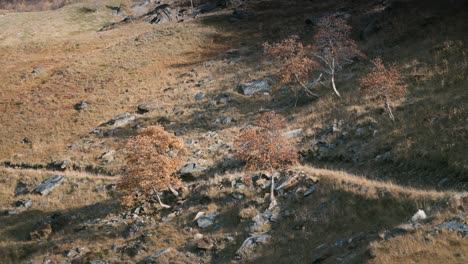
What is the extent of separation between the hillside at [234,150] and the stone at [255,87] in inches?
36.5

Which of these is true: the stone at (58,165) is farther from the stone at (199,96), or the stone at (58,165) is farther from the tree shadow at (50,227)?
the stone at (199,96)

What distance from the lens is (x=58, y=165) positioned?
4241 cm

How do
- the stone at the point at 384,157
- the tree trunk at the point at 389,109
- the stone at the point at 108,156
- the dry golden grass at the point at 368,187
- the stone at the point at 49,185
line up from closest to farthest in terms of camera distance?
the dry golden grass at the point at 368,187 < the stone at the point at 384,157 < the tree trunk at the point at 389,109 < the stone at the point at 49,185 < the stone at the point at 108,156

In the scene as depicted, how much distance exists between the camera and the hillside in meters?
20.4

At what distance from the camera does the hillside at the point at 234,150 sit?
20375 mm

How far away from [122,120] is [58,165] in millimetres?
10612

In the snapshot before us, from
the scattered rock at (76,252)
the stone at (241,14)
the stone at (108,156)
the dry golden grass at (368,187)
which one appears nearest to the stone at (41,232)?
the scattered rock at (76,252)


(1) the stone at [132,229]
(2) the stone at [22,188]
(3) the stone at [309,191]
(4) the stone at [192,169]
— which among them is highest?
(3) the stone at [309,191]

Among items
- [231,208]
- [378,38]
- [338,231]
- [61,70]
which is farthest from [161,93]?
[338,231]

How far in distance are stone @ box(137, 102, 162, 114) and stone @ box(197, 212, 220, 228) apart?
94.6 feet

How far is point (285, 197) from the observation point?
25.0 meters

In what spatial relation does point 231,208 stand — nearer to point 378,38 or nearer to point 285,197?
point 285,197

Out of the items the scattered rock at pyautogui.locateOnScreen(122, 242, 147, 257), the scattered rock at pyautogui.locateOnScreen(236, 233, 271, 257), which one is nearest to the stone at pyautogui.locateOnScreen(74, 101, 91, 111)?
the scattered rock at pyautogui.locateOnScreen(122, 242, 147, 257)

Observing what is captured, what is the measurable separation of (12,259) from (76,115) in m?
29.3
